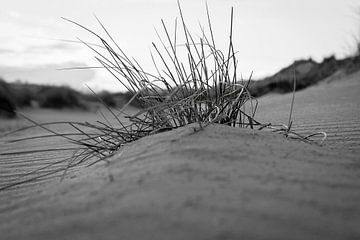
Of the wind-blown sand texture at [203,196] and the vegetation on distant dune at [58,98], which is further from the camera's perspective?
the vegetation on distant dune at [58,98]

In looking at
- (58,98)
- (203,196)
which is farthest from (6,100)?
(203,196)

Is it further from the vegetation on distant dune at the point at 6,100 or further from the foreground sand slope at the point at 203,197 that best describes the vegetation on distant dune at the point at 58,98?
the foreground sand slope at the point at 203,197

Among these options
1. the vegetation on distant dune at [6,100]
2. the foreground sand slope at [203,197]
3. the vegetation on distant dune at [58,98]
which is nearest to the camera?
the foreground sand slope at [203,197]

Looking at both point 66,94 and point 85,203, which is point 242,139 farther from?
point 66,94

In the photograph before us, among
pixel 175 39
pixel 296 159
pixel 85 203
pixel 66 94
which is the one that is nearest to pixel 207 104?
pixel 175 39

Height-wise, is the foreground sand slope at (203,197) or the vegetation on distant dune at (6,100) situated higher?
the vegetation on distant dune at (6,100)

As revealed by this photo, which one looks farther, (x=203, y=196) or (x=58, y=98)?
(x=58, y=98)

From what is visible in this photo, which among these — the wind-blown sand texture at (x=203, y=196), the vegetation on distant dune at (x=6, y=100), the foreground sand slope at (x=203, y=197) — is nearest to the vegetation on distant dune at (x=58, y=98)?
the vegetation on distant dune at (x=6, y=100)

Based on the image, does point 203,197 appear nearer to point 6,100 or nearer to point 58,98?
point 6,100
